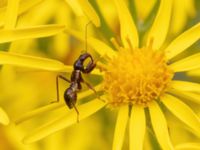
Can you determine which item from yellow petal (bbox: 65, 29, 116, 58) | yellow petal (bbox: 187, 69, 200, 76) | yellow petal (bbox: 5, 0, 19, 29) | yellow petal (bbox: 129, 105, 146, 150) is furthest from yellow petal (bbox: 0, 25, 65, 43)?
yellow petal (bbox: 187, 69, 200, 76)

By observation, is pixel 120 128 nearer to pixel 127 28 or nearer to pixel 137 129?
pixel 137 129

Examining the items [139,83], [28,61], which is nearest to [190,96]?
[139,83]

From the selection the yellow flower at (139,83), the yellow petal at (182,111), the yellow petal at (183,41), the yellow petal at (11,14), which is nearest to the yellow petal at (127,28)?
the yellow flower at (139,83)

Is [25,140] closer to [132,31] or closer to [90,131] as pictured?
[132,31]

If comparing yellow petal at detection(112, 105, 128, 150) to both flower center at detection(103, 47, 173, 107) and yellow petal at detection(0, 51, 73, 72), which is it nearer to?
flower center at detection(103, 47, 173, 107)

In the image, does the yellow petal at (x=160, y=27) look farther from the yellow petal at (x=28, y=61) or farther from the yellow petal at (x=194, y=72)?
the yellow petal at (x=28, y=61)

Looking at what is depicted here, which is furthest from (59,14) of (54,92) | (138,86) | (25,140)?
(25,140)
